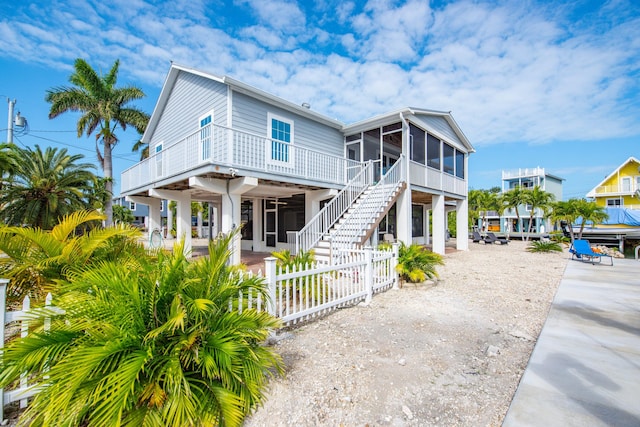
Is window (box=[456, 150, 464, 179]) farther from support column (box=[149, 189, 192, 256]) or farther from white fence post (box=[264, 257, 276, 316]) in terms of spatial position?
white fence post (box=[264, 257, 276, 316])

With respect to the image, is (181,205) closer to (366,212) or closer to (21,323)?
(366,212)

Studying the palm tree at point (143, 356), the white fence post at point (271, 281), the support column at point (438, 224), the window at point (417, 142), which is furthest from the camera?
the support column at point (438, 224)

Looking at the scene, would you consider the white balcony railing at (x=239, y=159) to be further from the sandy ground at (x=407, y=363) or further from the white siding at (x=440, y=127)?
the sandy ground at (x=407, y=363)

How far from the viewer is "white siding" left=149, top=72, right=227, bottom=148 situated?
1005 centimetres

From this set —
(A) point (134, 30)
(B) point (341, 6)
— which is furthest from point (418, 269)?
(A) point (134, 30)

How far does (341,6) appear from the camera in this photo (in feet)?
30.7

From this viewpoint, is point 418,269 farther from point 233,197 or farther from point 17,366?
point 17,366

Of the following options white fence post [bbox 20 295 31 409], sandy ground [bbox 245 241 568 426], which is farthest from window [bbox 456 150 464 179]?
white fence post [bbox 20 295 31 409]

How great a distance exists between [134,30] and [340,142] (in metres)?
9.02

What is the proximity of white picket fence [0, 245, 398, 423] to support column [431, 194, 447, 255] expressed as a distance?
7.75 metres


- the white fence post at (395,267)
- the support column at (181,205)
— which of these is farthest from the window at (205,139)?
the white fence post at (395,267)

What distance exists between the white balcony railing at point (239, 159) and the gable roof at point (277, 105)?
5.23 ft

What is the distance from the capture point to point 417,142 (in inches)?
531

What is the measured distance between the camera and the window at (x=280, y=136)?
10.4 meters
